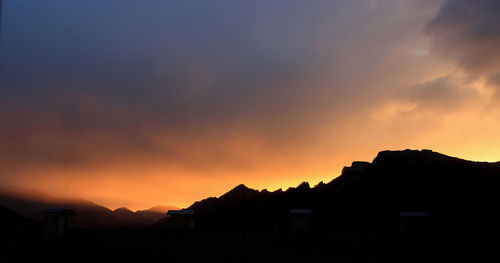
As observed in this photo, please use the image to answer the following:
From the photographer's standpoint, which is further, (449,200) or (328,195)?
(328,195)

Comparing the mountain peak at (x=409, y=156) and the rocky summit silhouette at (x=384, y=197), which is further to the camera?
the mountain peak at (x=409, y=156)

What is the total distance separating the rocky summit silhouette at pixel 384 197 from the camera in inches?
3851

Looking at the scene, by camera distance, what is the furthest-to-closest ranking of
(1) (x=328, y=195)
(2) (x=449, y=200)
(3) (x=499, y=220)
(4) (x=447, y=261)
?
(1) (x=328, y=195) → (2) (x=449, y=200) → (3) (x=499, y=220) → (4) (x=447, y=261)

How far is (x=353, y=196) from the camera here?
112 metres

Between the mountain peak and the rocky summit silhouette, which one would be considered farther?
the mountain peak

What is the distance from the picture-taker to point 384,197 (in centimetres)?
10900

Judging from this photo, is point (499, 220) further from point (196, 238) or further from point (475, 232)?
point (196, 238)

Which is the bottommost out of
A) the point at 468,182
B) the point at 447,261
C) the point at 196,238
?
the point at 447,261

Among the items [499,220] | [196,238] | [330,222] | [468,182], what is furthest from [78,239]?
[468,182]

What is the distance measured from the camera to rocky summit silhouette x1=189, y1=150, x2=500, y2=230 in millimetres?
97812

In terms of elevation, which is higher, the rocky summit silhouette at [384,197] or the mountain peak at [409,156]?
the mountain peak at [409,156]

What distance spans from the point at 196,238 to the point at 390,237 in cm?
1326

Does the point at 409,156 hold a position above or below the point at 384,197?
above

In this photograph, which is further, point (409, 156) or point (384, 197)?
point (409, 156)
